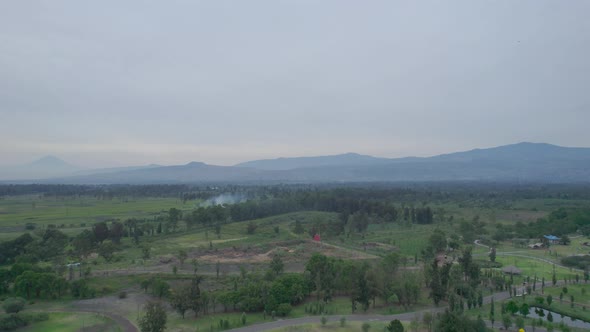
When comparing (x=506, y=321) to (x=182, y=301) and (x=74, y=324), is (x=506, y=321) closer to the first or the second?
(x=182, y=301)

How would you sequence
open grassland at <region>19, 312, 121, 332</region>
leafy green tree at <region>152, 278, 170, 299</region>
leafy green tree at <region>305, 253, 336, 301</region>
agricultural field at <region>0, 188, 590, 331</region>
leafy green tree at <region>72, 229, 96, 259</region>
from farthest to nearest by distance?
leafy green tree at <region>72, 229, 96, 259</region>
leafy green tree at <region>152, 278, 170, 299</region>
leafy green tree at <region>305, 253, 336, 301</region>
agricultural field at <region>0, 188, 590, 331</region>
open grassland at <region>19, 312, 121, 332</region>

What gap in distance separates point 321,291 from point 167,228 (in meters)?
36.3

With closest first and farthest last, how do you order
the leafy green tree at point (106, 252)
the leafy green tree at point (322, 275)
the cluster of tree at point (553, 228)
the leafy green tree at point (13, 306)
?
the leafy green tree at point (13, 306)
the leafy green tree at point (322, 275)
the leafy green tree at point (106, 252)
the cluster of tree at point (553, 228)

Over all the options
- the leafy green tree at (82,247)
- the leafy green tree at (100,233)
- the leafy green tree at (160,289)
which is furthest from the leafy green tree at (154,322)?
the leafy green tree at (100,233)

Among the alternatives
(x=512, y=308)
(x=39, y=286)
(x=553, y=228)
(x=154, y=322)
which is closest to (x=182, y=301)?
(x=154, y=322)

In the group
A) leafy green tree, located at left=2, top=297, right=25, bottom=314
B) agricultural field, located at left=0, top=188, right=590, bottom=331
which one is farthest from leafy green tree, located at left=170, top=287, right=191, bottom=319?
leafy green tree, located at left=2, top=297, right=25, bottom=314

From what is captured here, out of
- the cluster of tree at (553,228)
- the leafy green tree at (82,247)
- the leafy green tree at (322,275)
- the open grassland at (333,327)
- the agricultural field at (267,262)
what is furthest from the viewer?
the cluster of tree at (553,228)

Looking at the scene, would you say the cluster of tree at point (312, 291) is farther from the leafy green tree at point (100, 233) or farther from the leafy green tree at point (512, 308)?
the leafy green tree at point (100, 233)

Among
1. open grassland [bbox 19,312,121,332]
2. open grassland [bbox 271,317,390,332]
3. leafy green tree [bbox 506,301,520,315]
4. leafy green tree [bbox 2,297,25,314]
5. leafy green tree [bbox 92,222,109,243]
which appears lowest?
open grassland [bbox 19,312,121,332]

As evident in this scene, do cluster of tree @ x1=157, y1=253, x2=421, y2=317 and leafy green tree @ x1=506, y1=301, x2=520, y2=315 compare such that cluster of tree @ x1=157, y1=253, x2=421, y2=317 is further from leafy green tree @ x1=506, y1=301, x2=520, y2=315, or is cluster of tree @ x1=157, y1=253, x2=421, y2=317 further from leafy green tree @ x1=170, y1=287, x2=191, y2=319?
leafy green tree @ x1=506, y1=301, x2=520, y2=315

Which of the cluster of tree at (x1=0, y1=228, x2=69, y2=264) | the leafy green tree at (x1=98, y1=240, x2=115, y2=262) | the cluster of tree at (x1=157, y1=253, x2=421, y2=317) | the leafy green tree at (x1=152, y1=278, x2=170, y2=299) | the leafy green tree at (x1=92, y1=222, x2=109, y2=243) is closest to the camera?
the cluster of tree at (x1=157, y1=253, x2=421, y2=317)

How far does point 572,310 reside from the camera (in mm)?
26719

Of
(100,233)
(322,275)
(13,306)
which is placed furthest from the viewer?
(100,233)

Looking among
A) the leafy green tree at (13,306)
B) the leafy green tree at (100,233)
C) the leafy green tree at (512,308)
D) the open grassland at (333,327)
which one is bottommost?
the open grassland at (333,327)
